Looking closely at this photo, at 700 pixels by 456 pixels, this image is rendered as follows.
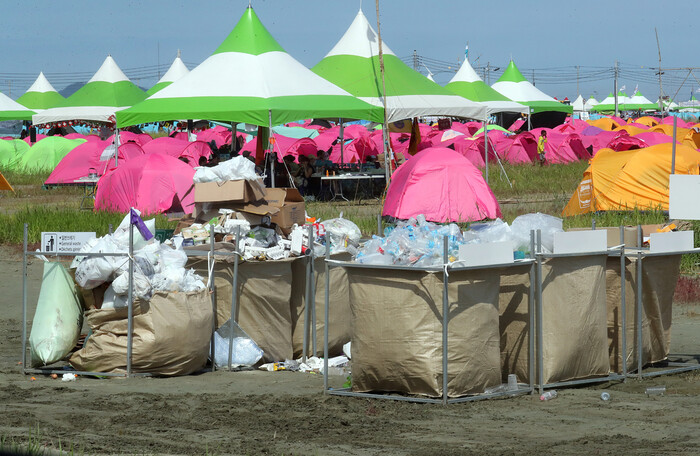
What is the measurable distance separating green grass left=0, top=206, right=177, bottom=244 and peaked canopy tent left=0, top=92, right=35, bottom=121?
992 inches

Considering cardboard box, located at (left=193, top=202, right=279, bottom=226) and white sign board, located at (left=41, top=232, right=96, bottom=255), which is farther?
cardboard box, located at (left=193, top=202, right=279, bottom=226)

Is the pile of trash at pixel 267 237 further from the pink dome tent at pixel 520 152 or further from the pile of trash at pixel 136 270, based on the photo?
the pink dome tent at pixel 520 152

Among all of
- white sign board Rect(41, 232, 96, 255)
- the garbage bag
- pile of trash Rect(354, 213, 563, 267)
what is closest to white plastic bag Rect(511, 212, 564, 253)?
pile of trash Rect(354, 213, 563, 267)

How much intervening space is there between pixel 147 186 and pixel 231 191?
33.1 feet

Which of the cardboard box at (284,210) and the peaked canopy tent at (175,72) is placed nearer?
the cardboard box at (284,210)

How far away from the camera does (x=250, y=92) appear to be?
59.3 ft

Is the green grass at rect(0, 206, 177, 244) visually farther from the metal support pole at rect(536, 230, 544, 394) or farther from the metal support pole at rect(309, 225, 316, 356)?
the metal support pole at rect(536, 230, 544, 394)

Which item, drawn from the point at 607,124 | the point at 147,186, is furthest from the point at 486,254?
the point at 607,124

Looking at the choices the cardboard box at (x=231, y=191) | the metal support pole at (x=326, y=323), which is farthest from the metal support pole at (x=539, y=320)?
the cardboard box at (x=231, y=191)

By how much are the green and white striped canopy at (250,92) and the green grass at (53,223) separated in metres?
2.08

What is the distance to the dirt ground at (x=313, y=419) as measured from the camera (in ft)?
19.5

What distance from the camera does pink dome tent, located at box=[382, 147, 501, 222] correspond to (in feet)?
59.3

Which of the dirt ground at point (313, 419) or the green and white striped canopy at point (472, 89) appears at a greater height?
the green and white striped canopy at point (472, 89)

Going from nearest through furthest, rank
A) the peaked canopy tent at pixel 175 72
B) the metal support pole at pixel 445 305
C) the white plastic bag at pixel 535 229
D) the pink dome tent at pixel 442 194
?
the metal support pole at pixel 445 305
the white plastic bag at pixel 535 229
the pink dome tent at pixel 442 194
the peaked canopy tent at pixel 175 72
